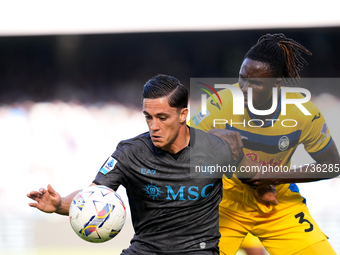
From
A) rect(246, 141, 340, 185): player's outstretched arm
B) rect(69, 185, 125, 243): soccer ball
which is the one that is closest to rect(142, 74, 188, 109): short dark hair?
rect(69, 185, 125, 243): soccer ball

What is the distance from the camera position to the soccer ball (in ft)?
9.07

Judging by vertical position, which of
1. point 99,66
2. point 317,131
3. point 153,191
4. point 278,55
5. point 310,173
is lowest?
point 153,191

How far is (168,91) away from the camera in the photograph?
3135 millimetres

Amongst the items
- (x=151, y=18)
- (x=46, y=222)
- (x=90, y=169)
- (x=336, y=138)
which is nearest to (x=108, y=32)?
(x=151, y=18)

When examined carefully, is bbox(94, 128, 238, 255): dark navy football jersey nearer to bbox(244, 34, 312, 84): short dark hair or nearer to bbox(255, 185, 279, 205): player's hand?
bbox(255, 185, 279, 205): player's hand

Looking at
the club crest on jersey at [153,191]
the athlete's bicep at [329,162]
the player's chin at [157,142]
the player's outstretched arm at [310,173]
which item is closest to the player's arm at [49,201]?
the club crest on jersey at [153,191]

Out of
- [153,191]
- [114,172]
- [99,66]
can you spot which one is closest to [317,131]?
[153,191]

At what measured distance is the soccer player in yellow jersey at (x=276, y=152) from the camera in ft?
11.9

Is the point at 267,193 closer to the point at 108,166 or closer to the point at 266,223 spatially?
the point at 266,223

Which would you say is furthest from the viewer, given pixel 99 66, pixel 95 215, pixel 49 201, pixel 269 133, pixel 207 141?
pixel 99 66

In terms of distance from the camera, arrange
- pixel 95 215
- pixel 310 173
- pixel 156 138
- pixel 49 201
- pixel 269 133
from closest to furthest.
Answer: pixel 95 215 → pixel 49 201 → pixel 156 138 → pixel 310 173 → pixel 269 133

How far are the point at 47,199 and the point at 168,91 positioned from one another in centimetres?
118

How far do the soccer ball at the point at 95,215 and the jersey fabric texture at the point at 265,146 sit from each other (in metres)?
1.25

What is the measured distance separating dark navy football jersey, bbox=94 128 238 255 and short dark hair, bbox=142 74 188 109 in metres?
0.38
